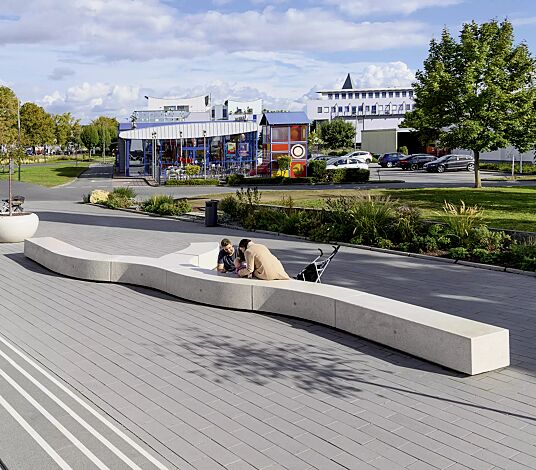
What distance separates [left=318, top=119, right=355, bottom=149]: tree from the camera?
283ft

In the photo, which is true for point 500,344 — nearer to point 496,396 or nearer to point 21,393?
A: point 496,396

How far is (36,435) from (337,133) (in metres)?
82.0

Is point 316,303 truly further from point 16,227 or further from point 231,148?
point 231,148

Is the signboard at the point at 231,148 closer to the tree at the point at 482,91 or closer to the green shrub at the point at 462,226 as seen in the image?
the tree at the point at 482,91

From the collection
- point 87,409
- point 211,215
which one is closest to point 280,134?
point 211,215

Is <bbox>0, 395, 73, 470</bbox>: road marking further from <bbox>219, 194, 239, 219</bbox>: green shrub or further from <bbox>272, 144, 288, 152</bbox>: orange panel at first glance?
<bbox>272, 144, 288, 152</bbox>: orange panel

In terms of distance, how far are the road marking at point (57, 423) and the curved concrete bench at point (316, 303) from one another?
3.95 m

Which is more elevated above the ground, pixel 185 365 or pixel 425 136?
pixel 425 136

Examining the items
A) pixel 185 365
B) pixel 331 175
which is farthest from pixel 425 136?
pixel 185 365

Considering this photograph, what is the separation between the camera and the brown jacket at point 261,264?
10867 mm

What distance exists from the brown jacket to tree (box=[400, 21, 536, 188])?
18935 mm

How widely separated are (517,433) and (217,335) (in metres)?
4.50

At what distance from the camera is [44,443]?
6.16m

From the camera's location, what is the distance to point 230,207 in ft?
77.6
